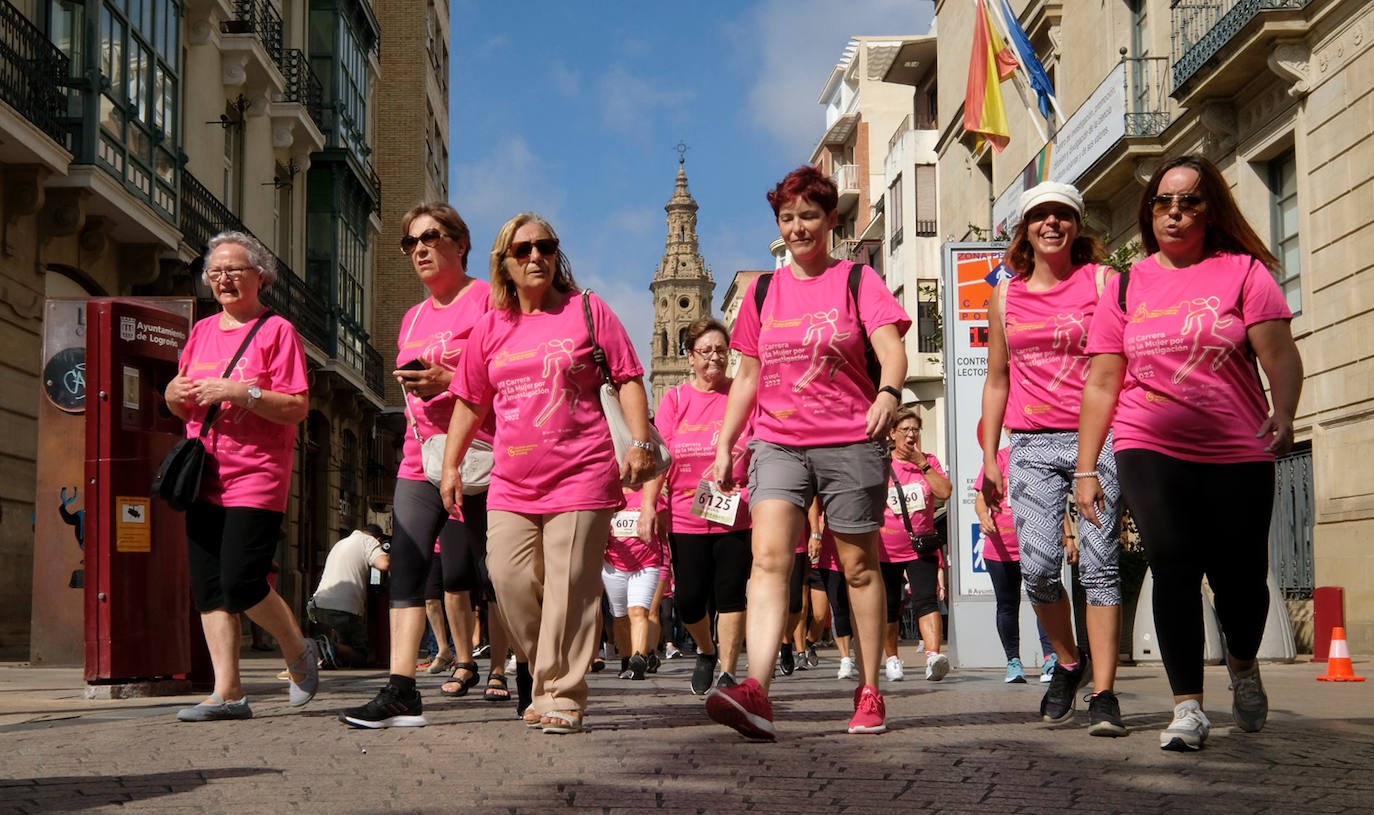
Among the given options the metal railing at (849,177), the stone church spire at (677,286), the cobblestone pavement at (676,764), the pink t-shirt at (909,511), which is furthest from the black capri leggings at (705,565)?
the stone church spire at (677,286)

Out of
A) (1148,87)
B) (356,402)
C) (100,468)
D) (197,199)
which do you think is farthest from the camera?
(356,402)

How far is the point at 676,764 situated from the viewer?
5.65 metres

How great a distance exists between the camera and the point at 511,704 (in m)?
8.79

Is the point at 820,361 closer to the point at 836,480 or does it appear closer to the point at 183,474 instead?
the point at 836,480

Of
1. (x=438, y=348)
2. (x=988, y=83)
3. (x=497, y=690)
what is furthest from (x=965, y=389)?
(x=988, y=83)

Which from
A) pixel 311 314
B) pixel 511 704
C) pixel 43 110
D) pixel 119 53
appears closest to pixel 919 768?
pixel 511 704

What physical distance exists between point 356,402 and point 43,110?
17274 millimetres

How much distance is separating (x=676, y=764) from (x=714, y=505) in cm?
397

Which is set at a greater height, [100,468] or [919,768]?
[100,468]

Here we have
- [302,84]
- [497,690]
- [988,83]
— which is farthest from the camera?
[302,84]

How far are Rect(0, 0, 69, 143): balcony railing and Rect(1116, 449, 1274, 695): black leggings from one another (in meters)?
13.6

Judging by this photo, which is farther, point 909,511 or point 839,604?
point 839,604

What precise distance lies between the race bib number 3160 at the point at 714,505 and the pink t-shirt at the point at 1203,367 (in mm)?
3372

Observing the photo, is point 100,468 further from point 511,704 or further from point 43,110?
point 43,110
